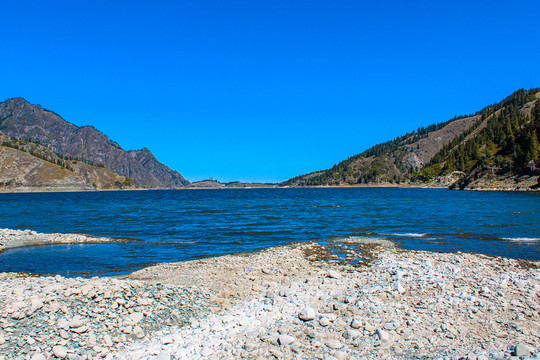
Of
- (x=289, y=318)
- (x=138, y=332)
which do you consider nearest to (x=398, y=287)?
(x=289, y=318)

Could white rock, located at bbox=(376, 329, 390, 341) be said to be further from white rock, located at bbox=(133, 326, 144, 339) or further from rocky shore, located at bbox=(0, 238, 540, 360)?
white rock, located at bbox=(133, 326, 144, 339)

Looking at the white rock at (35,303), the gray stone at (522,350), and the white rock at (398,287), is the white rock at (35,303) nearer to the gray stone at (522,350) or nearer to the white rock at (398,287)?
the white rock at (398,287)

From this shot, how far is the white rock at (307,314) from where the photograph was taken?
37.7 feet

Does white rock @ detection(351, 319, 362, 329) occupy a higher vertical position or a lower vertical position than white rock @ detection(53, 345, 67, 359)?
lower

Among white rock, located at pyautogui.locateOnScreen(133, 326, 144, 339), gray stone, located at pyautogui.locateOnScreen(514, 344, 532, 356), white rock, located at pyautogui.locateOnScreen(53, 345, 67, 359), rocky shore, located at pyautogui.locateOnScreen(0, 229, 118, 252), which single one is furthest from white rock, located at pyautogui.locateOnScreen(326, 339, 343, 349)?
rocky shore, located at pyautogui.locateOnScreen(0, 229, 118, 252)

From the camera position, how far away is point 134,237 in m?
34.3

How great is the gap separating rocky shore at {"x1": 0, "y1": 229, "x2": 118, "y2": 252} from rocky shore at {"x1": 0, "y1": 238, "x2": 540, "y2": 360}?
17.7m

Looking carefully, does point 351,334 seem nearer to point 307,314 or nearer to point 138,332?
point 307,314

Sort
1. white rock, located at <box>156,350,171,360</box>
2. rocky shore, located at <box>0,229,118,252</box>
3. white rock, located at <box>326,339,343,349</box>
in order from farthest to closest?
rocky shore, located at <box>0,229,118,252</box> → white rock, located at <box>326,339,343,349</box> → white rock, located at <box>156,350,171,360</box>

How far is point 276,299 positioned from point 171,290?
14.4ft

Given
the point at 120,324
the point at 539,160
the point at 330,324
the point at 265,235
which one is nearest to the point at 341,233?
the point at 265,235

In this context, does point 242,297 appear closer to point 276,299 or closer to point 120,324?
point 276,299

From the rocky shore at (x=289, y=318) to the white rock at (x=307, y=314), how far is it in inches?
1.6

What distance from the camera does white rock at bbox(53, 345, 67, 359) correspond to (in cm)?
937
